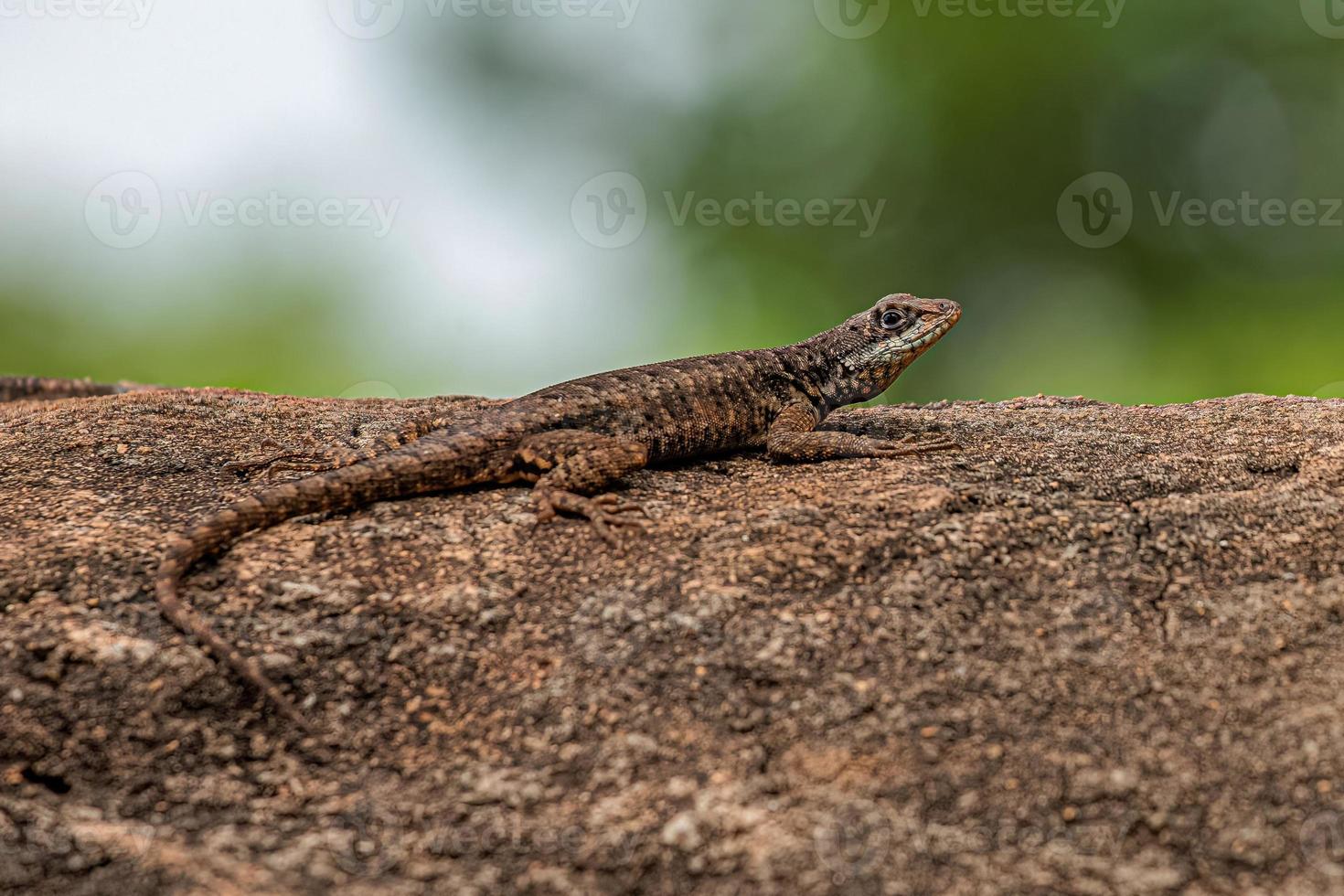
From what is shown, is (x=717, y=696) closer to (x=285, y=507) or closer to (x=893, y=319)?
(x=285, y=507)

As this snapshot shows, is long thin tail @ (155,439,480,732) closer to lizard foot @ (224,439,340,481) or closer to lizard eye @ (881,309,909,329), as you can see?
lizard foot @ (224,439,340,481)

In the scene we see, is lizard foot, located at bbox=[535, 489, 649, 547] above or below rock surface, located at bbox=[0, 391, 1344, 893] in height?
above

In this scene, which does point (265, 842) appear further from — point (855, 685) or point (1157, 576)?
point (1157, 576)

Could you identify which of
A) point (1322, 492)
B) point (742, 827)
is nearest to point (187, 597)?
point (742, 827)

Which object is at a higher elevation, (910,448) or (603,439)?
(603,439)

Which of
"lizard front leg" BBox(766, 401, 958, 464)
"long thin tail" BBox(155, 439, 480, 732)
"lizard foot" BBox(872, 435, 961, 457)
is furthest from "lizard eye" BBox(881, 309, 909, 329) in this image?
"long thin tail" BBox(155, 439, 480, 732)

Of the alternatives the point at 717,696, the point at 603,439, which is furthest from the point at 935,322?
the point at 717,696

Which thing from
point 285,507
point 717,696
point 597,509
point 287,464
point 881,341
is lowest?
point 717,696
